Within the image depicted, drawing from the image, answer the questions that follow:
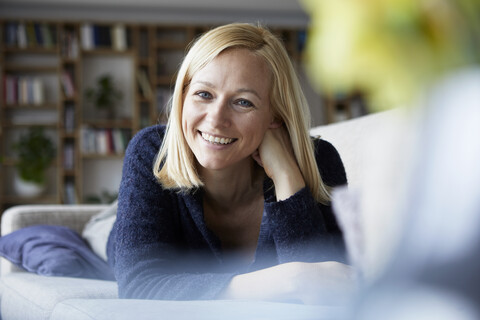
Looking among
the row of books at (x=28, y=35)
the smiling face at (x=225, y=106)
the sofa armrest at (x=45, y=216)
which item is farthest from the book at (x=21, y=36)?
the smiling face at (x=225, y=106)

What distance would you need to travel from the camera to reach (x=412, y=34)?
0.54 feet

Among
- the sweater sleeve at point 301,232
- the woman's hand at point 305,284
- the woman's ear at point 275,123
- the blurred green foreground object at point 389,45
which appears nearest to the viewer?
the blurred green foreground object at point 389,45

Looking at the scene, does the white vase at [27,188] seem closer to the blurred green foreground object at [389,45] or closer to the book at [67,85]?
the book at [67,85]

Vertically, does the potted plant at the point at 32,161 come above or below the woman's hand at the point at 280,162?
below

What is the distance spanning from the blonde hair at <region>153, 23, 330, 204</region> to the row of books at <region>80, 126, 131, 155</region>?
4.92m

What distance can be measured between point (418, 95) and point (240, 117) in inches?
41.2

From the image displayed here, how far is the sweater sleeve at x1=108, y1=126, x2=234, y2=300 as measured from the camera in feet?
3.20

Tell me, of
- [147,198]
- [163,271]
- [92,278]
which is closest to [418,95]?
[163,271]

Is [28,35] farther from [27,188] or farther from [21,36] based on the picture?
[27,188]

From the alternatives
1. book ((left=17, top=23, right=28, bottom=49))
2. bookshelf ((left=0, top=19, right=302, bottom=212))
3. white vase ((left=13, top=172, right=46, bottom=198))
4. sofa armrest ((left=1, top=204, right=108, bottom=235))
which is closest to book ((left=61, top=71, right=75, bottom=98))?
bookshelf ((left=0, top=19, right=302, bottom=212))

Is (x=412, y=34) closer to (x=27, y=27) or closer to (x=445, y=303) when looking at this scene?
(x=445, y=303)

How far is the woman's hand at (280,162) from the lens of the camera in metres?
1.25

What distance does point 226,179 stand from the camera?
137 centimetres

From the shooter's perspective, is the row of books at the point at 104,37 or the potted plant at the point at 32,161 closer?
the potted plant at the point at 32,161
